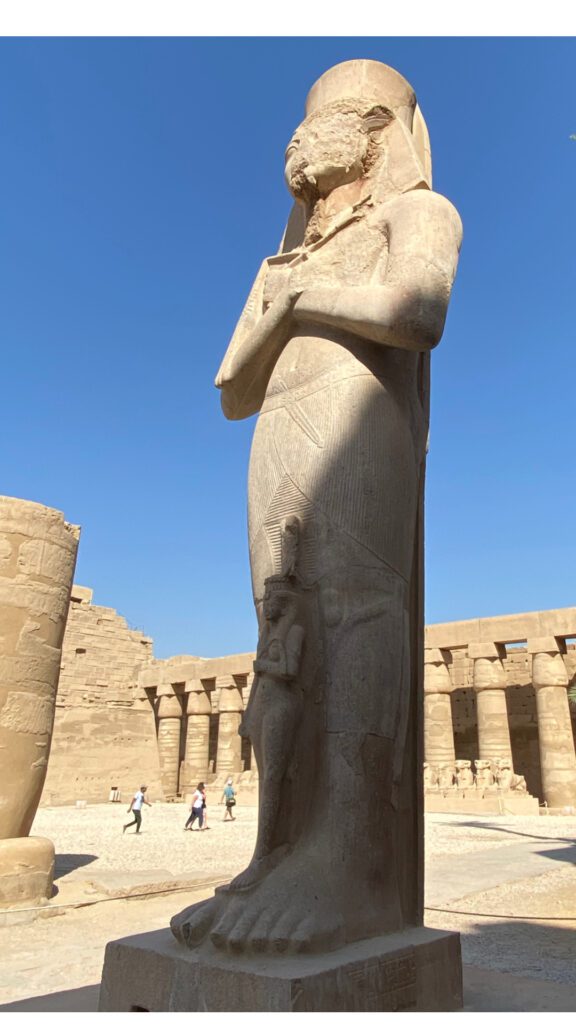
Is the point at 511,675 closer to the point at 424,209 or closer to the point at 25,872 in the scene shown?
the point at 25,872

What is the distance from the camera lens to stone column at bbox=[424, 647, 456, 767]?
2041cm

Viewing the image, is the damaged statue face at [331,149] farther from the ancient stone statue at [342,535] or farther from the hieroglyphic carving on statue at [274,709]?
the hieroglyphic carving on statue at [274,709]

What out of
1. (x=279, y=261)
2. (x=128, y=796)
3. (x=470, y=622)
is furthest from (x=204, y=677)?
(x=279, y=261)

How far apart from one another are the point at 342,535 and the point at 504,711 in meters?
19.4

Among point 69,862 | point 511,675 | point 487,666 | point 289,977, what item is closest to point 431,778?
point 487,666

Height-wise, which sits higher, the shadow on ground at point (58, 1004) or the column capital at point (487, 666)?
the column capital at point (487, 666)

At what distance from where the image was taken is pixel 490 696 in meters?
20.2

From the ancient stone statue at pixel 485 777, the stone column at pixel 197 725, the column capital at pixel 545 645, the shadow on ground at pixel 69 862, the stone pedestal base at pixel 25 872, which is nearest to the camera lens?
the stone pedestal base at pixel 25 872

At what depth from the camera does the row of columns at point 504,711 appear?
1853 centimetres

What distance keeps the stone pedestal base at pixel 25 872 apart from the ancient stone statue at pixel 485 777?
13.5 meters

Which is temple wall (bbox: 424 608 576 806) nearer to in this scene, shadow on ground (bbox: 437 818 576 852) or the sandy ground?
shadow on ground (bbox: 437 818 576 852)

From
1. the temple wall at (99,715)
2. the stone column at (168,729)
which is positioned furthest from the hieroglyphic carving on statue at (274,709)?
the stone column at (168,729)

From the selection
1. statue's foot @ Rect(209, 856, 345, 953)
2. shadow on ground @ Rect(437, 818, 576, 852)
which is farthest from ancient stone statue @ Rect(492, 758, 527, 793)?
statue's foot @ Rect(209, 856, 345, 953)

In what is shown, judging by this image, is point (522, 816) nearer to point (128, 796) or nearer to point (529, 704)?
point (529, 704)
